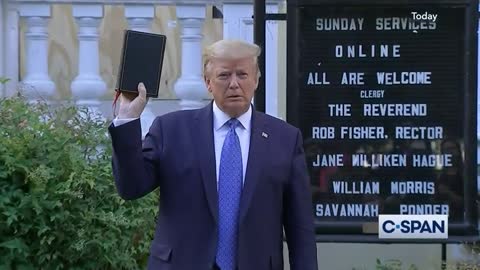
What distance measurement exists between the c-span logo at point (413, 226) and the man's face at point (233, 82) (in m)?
1.92

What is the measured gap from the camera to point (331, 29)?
5.18 meters

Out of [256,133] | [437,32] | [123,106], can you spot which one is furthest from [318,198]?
[123,106]

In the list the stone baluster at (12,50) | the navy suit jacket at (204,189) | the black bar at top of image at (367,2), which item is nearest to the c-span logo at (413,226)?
the black bar at top of image at (367,2)

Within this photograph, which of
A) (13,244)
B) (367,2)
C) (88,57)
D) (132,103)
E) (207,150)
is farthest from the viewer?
(88,57)

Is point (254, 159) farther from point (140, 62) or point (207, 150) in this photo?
point (140, 62)

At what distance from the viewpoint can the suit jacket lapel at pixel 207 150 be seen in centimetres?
342

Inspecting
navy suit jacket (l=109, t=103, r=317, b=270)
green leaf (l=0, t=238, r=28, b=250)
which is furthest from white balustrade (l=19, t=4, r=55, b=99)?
navy suit jacket (l=109, t=103, r=317, b=270)

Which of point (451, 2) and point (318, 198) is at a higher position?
point (451, 2)

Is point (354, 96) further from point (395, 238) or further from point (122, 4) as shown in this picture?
point (122, 4)

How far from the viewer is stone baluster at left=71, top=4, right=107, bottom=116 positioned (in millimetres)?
6082

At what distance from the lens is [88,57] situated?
6105 mm

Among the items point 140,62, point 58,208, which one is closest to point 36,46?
point 58,208

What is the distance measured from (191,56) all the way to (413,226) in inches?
72.6

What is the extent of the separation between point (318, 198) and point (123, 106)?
6.92 ft
